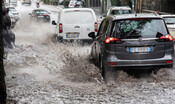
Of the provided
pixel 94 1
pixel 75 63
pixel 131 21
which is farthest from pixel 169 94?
pixel 94 1

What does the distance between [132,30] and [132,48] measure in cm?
40

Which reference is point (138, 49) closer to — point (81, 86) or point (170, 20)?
point (81, 86)

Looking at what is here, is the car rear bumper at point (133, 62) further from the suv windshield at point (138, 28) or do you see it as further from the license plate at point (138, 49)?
the suv windshield at point (138, 28)

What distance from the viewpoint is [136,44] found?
7.39 metres

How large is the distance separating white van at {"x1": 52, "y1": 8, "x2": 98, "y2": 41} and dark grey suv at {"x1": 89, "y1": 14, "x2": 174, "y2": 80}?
6.62 metres

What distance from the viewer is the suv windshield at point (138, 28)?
295 inches

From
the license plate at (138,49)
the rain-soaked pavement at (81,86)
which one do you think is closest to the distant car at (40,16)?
the rain-soaked pavement at (81,86)

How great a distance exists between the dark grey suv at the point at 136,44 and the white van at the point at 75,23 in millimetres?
6615

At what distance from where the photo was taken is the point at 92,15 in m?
14.4

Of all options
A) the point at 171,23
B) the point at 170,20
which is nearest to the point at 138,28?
the point at 171,23

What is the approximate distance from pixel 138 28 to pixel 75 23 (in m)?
6.87

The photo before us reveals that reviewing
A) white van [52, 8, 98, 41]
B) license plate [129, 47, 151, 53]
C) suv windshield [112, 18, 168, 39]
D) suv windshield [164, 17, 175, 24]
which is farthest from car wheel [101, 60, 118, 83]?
suv windshield [164, 17, 175, 24]

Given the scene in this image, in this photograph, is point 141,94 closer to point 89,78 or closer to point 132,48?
point 132,48

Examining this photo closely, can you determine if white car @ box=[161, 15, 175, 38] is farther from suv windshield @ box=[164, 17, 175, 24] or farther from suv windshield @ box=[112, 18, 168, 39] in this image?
suv windshield @ box=[112, 18, 168, 39]
